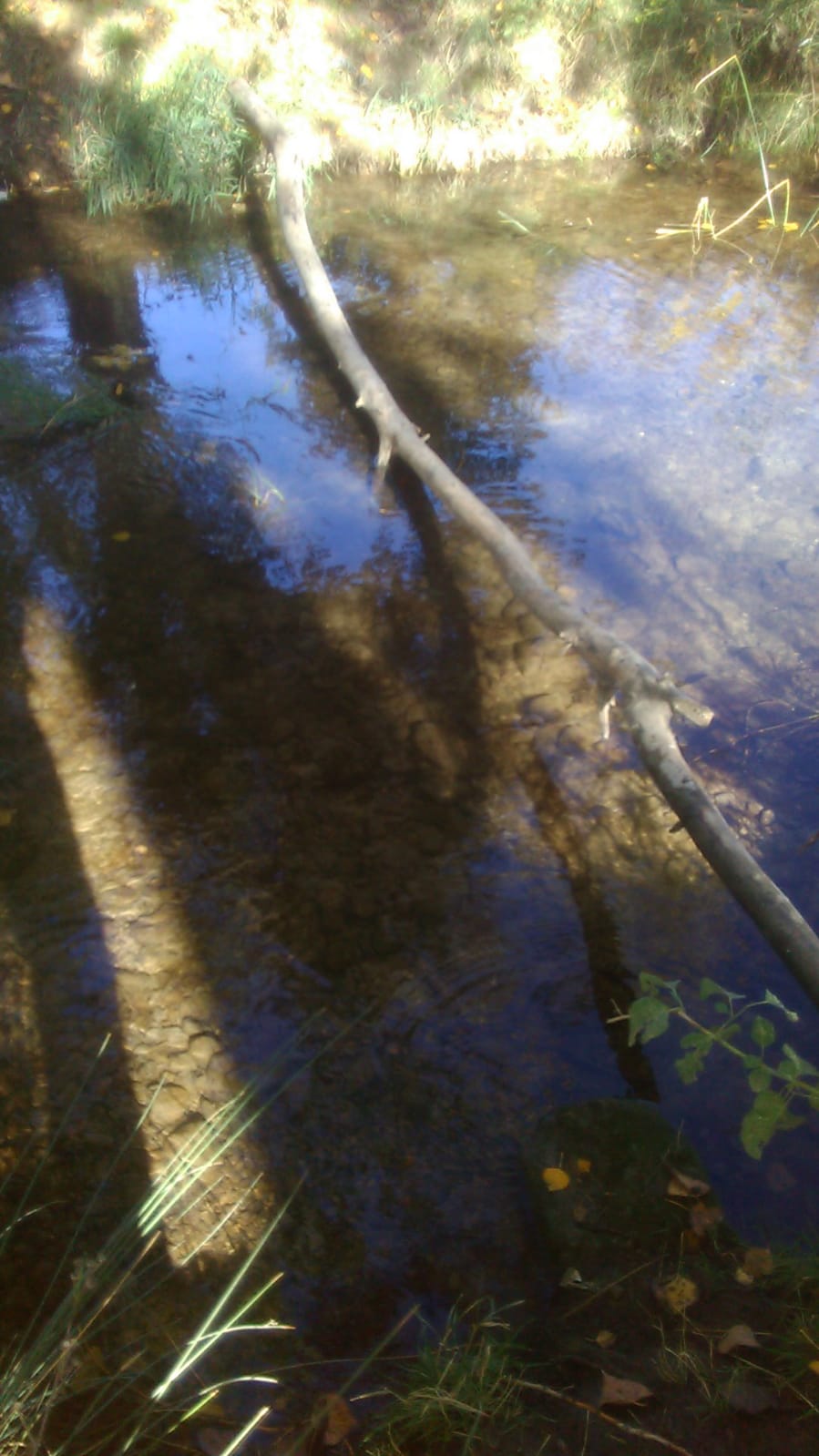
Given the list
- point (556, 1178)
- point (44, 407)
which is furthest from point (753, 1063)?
point (44, 407)

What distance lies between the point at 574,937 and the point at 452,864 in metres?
0.46

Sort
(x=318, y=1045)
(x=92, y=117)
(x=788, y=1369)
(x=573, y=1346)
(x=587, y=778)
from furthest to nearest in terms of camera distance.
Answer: (x=92, y=117), (x=587, y=778), (x=318, y=1045), (x=573, y=1346), (x=788, y=1369)

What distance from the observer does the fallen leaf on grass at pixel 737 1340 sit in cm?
202

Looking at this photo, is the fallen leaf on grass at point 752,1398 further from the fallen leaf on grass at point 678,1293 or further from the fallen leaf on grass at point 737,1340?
the fallen leaf on grass at point 678,1293

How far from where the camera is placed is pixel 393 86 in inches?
336

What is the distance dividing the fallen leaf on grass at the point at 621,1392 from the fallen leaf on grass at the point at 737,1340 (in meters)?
0.19

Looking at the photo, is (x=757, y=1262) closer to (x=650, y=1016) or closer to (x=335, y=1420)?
(x=650, y=1016)

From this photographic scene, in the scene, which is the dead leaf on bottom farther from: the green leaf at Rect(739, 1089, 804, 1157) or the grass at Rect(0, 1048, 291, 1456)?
the green leaf at Rect(739, 1089, 804, 1157)

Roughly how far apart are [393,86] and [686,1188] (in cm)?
910

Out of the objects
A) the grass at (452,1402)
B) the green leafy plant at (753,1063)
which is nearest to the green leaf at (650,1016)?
the green leafy plant at (753,1063)

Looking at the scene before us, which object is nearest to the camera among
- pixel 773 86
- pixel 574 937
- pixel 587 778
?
pixel 574 937

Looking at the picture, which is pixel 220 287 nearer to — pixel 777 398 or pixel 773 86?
pixel 777 398

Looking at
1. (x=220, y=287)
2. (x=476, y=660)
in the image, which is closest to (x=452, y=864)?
(x=476, y=660)

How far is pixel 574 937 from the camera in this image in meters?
3.03
